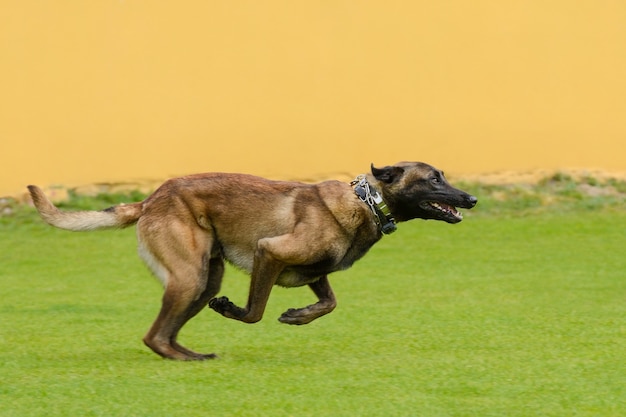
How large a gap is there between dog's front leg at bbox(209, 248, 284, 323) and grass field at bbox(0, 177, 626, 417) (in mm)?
270

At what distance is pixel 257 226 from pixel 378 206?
2.43ft

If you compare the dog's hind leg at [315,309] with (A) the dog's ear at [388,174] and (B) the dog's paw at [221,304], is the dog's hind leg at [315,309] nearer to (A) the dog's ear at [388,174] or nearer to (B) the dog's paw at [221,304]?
(B) the dog's paw at [221,304]

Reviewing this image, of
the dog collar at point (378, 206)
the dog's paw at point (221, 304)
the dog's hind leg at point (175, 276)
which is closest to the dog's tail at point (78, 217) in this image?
the dog's hind leg at point (175, 276)

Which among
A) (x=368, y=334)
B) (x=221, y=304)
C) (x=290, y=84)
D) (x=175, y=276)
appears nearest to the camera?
(x=175, y=276)

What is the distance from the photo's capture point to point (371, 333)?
8.41 meters

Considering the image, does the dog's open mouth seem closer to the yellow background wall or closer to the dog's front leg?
the dog's front leg

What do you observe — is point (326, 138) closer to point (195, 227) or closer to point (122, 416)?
point (195, 227)

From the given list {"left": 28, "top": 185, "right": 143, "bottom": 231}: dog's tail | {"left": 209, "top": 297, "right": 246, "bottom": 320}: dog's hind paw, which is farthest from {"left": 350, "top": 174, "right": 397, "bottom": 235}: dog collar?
{"left": 28, "top": 185, "right": 143, "bottom": 231}: dog's tail

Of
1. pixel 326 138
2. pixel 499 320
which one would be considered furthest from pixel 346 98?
pixel 499 320

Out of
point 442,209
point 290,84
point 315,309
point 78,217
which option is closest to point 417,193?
point 442,209

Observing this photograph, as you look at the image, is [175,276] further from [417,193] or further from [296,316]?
[417,193]

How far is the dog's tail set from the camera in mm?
7520

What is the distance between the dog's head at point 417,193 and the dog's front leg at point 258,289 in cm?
81

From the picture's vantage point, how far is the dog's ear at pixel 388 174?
758 cm
